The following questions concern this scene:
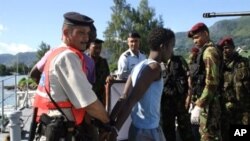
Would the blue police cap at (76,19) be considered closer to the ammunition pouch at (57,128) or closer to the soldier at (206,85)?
the ammunition pouch at (57,128)

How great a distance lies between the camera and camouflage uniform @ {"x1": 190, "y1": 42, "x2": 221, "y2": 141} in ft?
15.3

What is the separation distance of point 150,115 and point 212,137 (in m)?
1.83

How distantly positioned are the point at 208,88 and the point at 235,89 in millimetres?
1738

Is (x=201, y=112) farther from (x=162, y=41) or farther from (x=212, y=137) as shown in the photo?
(x=162, y=41)

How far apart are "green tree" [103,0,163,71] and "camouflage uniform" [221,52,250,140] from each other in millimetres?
57145

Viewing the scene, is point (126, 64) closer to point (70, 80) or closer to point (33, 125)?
point (33, 125)

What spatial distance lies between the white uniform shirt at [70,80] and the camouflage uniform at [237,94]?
3.81 meters

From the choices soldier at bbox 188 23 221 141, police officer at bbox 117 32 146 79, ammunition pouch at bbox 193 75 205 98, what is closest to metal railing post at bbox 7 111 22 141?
police officer at bbox 117 32 146 79

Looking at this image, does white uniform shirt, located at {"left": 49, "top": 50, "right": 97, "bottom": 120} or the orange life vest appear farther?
the orange life vest

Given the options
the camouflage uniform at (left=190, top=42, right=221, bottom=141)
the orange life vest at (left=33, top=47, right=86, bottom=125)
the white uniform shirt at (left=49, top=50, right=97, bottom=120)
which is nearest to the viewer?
the white uniform shirt at (left=49, top=50, right=97, bottom=120)

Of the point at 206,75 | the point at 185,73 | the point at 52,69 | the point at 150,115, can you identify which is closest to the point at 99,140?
the point at 150,115

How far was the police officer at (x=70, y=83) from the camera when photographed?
267 cm

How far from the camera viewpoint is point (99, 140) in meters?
3.08

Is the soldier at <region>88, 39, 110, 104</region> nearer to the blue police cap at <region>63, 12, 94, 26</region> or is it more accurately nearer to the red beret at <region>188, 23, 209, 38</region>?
the red beret at <region>188, 23, 209, 38</region>
